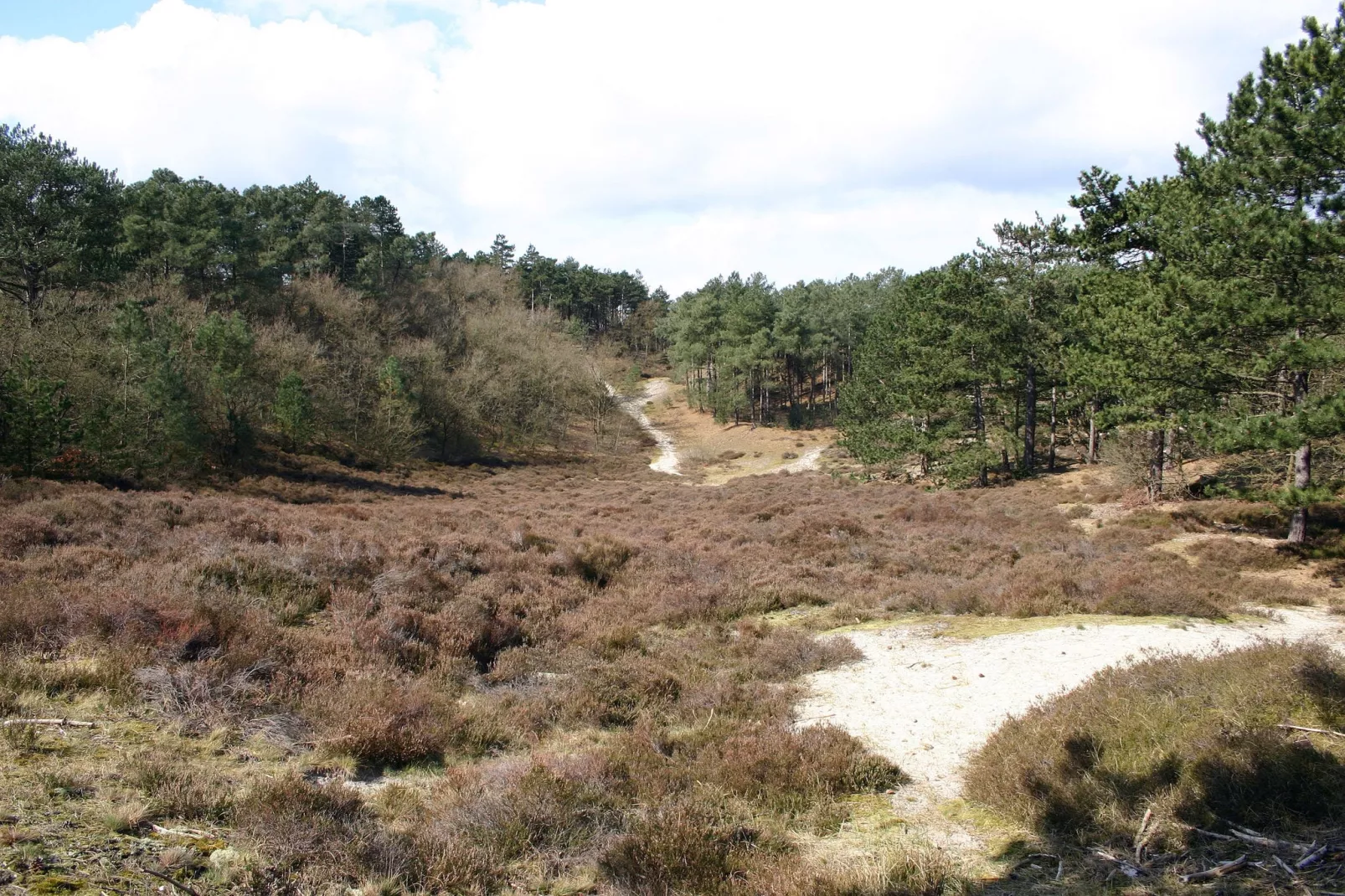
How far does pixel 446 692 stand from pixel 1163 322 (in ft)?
52.4

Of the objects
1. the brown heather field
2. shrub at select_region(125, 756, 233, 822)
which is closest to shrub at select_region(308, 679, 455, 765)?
the brown heather field

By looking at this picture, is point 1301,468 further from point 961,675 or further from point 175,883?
point 175,883

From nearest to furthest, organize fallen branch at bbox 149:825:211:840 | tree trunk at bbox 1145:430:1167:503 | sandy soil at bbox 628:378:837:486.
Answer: fallen branch at bbox 149:825:211:840, tree trunk at bbox 1145:430:1167:503, sandy soil at bbox 628:378:837:486

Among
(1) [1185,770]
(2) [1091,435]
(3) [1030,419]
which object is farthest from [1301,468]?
(2) [1091,435]

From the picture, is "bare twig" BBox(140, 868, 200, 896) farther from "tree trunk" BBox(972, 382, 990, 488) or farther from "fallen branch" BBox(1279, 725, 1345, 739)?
"tree trunk" BBox(972, 382, 990, 488)

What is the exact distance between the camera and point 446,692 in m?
7.61

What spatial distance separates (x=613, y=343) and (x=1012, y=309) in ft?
243

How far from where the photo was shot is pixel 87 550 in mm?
9961

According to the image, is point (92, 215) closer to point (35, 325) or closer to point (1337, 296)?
point (35, 325)

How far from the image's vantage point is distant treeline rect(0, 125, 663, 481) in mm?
24688

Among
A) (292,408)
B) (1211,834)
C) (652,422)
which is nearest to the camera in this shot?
(1211,834)

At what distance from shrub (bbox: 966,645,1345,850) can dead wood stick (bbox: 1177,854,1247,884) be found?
461mm

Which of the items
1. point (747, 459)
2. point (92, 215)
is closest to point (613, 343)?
point (747, 459)

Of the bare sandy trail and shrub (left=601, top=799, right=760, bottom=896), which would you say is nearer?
shrub (left=601, top=799, right=760, bottom=896)
